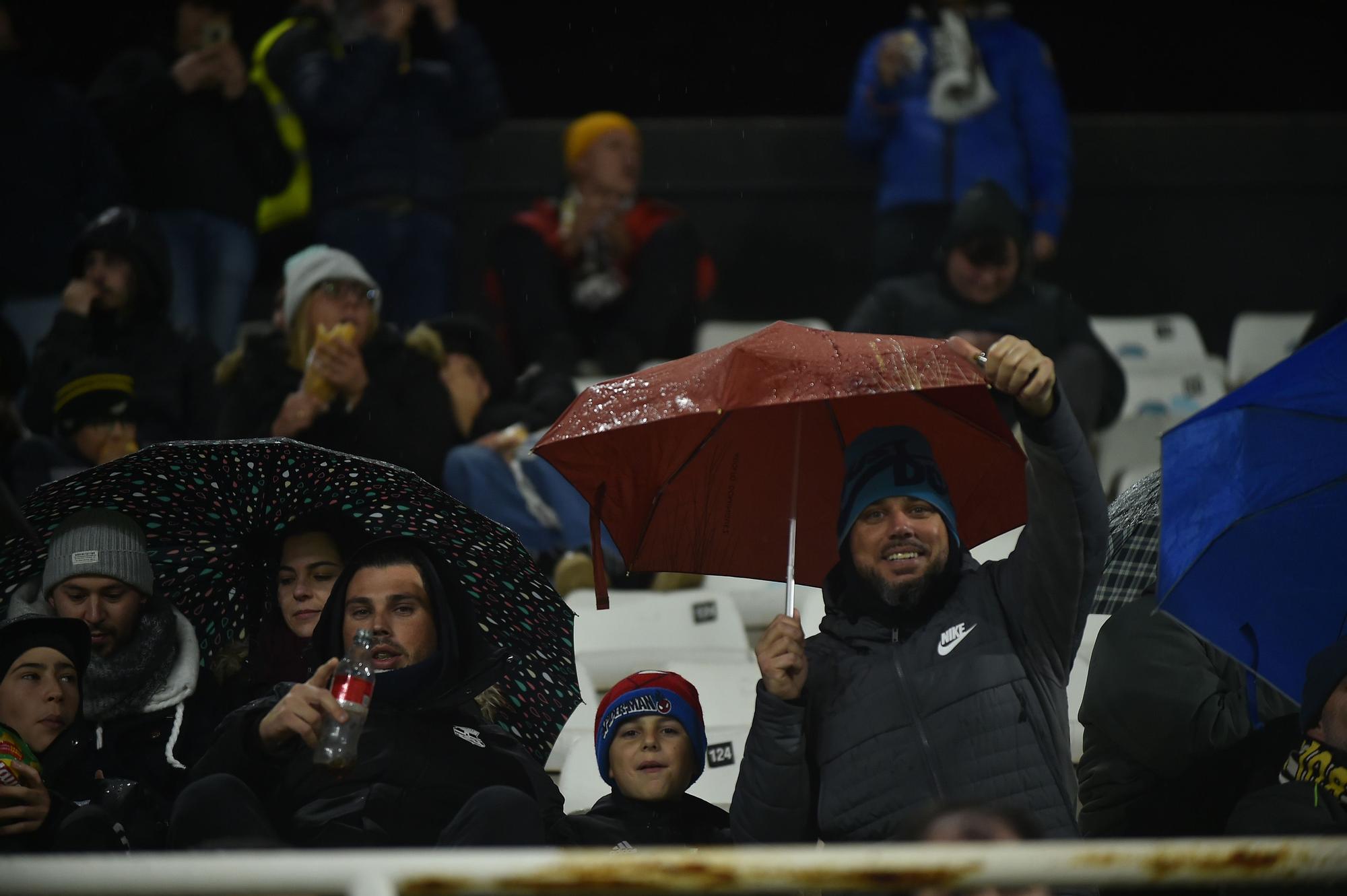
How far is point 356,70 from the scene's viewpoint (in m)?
6.67

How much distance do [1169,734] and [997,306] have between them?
3.05m

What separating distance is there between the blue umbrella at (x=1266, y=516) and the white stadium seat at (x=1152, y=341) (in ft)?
14.2

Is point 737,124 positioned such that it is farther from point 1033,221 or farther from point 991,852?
point 991,852

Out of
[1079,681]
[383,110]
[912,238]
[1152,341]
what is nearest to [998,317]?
[912,238]

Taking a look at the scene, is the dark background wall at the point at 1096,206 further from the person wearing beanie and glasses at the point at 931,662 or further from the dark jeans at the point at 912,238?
the person wearing beanie and glasses at the point at 931,662

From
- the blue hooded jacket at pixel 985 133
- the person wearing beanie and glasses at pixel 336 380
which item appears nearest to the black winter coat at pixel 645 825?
the person wearing beanie and glasses at pixel 336 380

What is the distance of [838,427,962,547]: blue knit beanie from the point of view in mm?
3252

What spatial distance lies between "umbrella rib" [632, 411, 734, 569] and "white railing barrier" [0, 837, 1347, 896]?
160 cm

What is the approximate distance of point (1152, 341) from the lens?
7.59m

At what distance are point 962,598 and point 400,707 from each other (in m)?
1.11

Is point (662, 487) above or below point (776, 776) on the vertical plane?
above

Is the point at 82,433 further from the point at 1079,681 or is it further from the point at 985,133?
the point at 985,133

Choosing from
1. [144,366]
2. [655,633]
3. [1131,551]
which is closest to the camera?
[1131,551]

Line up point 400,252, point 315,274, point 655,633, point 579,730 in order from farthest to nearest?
point 400,252
point 315,274
point 655,633
point 579,730
